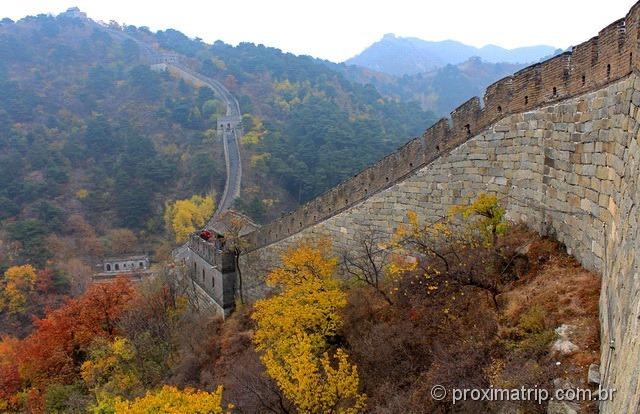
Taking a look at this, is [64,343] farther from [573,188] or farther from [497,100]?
[573,188]

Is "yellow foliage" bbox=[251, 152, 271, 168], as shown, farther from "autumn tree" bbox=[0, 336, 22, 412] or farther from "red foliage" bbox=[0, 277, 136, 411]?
"autumn tree" bbox=[0, 336, 22, 412]

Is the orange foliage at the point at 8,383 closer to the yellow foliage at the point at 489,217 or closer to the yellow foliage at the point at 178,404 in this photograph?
the yellow foliage at the point at 178,404

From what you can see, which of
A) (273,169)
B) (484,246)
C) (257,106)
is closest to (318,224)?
(484,246)

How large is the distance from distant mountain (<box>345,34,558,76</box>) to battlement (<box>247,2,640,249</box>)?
148281 mm

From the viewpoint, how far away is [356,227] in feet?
38.5

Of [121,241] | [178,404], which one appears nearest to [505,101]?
[178,404]

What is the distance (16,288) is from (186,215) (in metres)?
13.8

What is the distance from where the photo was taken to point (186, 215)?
39.8 meters

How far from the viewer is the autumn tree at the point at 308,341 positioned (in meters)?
6.69

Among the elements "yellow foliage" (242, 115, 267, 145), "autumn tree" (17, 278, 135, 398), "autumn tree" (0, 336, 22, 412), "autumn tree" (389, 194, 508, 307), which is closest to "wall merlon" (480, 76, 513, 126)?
"autumn tree" (389, 194, 508, 307)

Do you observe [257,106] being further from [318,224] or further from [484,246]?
[484,246]

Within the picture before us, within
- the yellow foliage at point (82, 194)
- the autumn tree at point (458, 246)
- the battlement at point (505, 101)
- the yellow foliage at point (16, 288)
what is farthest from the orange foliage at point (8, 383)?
the yellow foliage at point (82, 194)

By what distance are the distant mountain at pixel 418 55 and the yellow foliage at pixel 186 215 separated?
123m

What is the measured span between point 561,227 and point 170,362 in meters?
11.4
